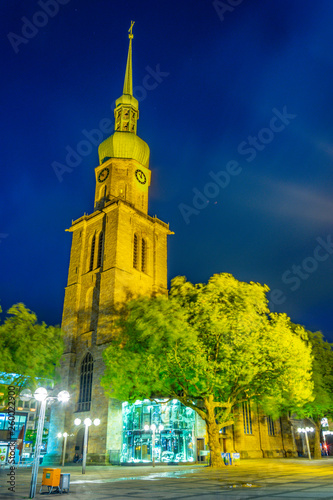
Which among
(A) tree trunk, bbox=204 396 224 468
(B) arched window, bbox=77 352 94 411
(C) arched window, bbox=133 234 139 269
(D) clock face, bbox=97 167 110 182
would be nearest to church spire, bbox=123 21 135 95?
(D) clock face, bbox=97 167 110 182

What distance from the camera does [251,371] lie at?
26172 mm

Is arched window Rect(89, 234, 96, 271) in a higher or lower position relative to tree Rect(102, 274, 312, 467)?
higher

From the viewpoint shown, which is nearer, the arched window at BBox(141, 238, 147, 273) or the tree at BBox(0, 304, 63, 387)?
the tree at BBox(0, 304, 63, 387)

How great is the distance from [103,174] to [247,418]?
33.9 metres

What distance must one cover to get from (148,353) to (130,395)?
528 centimetres

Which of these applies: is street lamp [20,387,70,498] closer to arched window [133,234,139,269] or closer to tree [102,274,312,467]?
tree [102,274,312,467]

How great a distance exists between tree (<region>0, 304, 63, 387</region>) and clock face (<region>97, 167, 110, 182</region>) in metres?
26.5

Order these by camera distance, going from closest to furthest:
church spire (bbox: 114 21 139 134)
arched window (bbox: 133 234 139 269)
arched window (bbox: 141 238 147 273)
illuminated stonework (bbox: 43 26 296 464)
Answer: illuminated stonework (bbox: 43 26 296 464)
arched window (bbox: 133 234 139 269)
arched window (bbox: 141 238 147 273)
church spire (bbox: 114 21 139 134)

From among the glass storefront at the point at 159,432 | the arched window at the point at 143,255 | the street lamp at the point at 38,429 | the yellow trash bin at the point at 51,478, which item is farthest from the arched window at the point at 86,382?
the yellow trash bin at the point at 51,478

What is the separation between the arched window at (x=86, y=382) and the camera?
4106cm

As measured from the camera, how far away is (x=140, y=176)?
53.2 meters

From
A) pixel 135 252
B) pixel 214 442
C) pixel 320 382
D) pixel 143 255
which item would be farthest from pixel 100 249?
pixel 320 382

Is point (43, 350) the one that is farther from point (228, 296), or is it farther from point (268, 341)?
point (268, 341)

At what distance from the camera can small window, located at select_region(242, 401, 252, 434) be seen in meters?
44.6
